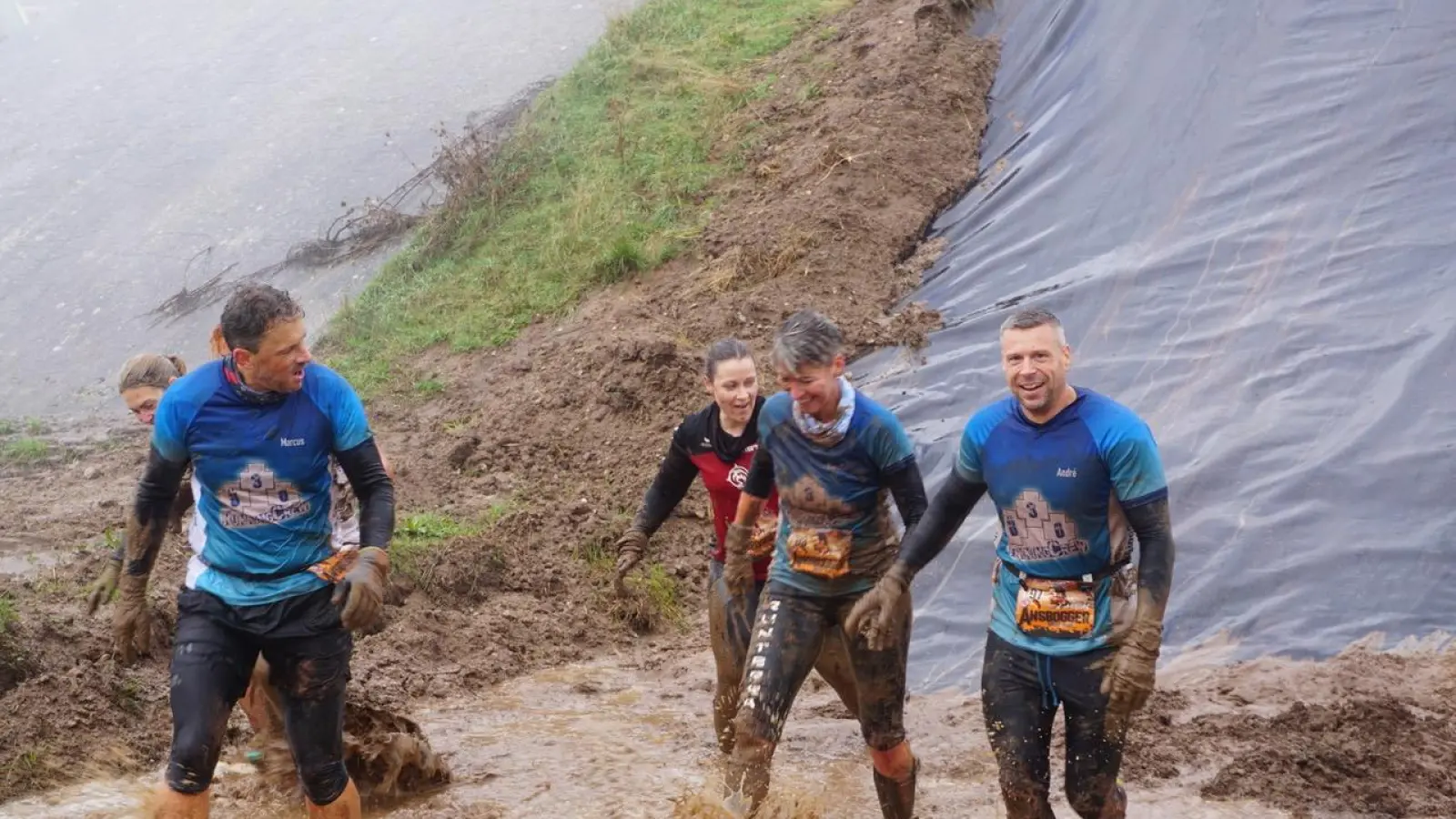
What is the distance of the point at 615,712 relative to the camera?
7.06 meters

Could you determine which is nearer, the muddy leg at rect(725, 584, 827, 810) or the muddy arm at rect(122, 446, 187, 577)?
the muddy arm at rect(122, 446, 187, 577)

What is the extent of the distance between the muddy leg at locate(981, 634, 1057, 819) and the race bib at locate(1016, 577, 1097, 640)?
95 millimetres

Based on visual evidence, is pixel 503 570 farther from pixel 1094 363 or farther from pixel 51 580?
pixel 1094 363

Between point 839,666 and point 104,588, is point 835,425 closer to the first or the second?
point 839,666

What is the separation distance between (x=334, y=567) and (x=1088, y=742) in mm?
2447

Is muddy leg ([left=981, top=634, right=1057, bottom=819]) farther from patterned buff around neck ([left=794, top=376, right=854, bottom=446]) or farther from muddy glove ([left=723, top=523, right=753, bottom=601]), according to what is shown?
muddy glove ([left=723, top=523, right=753, bottom=601])

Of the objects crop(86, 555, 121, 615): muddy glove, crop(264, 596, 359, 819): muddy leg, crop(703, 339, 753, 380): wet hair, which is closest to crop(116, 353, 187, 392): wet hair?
crop(86, 555, 121, 615): muddy glove

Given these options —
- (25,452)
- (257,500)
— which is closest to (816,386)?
(257,500)

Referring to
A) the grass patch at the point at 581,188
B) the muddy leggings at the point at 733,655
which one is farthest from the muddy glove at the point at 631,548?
the grass patch at the point at 581,188

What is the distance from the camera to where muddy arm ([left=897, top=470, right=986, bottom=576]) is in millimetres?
4570

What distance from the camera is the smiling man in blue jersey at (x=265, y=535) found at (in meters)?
4.49

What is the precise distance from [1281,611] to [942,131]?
6.77 m

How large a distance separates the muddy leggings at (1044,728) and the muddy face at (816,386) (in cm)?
97

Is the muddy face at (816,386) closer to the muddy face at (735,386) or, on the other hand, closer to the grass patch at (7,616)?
the muddy face at (735,386)
